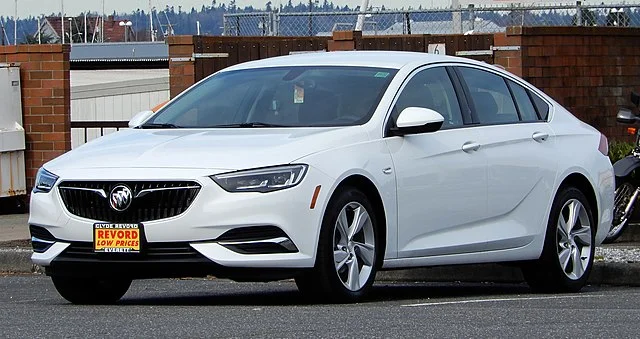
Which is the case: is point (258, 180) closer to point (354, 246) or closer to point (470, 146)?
point (354, 246)

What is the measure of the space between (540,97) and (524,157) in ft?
2.76

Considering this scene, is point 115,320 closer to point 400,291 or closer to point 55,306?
point 55,306

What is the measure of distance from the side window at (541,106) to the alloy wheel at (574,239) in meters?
0.65

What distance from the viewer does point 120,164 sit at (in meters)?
8.64

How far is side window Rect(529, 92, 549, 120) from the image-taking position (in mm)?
10766

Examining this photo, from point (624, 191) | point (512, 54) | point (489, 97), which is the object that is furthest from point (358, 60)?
point (512, 54)

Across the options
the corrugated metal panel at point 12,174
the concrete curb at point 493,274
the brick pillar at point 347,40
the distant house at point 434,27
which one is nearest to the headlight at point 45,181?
the concrete curb at point 493,274

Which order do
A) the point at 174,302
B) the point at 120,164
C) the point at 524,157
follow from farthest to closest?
the point at 524,157, the point at 174,302, the point at 120,164

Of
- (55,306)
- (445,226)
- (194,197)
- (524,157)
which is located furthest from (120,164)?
(524,157)

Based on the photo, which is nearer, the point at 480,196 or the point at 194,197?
the point at 194,197

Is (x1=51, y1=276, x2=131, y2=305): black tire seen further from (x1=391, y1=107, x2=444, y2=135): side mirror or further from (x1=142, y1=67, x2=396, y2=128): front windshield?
(x1=391, y1=107, x2=444, y2=135): side mirror

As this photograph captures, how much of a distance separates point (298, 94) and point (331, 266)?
139 centimetres

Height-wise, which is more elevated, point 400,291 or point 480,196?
point 480,196

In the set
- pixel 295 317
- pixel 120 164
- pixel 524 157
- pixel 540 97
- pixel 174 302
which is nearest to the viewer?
pixel 295 317
